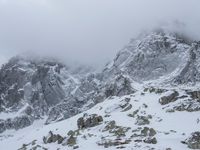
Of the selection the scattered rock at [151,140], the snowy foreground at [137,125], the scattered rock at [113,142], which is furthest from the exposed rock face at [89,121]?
the scattered rock at [151,140]

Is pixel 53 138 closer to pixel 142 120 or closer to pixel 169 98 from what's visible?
pixel 142 120

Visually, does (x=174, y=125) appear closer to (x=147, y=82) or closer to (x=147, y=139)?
(x=147, y=139)

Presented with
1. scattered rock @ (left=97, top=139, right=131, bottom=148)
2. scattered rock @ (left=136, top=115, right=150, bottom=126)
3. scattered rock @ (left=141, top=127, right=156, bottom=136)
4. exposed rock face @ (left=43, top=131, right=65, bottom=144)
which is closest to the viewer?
scattered rock @ (left=97, top=139, right=131, bottom=148)

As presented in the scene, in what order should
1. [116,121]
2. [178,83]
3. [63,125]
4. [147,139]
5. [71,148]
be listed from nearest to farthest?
[147,139] < [71,148] < [116,121] < [63,125] < [178,83]

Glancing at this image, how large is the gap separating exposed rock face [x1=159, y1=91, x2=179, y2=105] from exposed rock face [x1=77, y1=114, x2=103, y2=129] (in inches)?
576

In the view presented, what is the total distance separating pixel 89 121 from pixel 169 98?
1921cm

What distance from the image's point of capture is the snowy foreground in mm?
88875

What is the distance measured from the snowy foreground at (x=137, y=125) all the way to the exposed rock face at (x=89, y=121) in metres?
1.35

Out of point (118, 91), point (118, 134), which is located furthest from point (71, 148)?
point (118, 91)

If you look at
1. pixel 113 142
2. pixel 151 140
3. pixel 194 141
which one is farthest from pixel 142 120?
pixel 194 141

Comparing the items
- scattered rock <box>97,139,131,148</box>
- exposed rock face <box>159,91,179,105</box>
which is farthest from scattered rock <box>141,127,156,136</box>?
exposed rock face <box>159,91,179,105</box>

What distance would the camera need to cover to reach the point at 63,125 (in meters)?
128

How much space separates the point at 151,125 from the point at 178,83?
7887 cm

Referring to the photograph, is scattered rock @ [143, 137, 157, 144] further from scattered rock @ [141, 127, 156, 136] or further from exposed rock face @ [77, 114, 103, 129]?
exposed rock face @ [77, 114, 103, 129]
